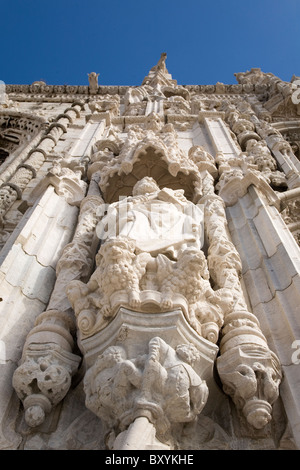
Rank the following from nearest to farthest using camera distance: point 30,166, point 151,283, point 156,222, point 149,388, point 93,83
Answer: point 149,388
point 151,283
point 156,222
point 30,166
point 93,83

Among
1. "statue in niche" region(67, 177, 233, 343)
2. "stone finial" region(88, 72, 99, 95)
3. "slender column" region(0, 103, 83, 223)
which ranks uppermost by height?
"stone finial" region(88, 72, 99, 95)

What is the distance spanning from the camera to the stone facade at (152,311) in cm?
253

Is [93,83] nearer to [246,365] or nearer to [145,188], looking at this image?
[145,188]

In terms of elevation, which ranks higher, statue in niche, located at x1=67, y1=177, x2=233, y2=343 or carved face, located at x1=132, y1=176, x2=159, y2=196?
carved face, located at x1=132, y1=176, x2=159, y2=196

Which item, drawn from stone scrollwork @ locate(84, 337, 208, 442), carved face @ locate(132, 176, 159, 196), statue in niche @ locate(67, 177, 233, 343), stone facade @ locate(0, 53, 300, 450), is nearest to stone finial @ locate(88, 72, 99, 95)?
stone facade @ locate(0, 53, 300, 450)

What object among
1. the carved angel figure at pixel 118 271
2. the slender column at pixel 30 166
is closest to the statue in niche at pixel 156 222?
the carved angel figure at pixel 118 271

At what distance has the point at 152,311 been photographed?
9.39ft

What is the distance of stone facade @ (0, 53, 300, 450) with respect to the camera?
2525 millimetres

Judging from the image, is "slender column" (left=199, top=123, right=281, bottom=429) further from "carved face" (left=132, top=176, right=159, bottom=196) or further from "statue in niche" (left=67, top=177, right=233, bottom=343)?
"carved face" (left=132, top=176, right=159, bottom=196)

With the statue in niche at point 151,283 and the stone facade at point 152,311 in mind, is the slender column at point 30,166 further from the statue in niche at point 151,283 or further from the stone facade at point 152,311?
the statue in niche at point 151,283

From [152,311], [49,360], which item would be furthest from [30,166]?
[152,311]

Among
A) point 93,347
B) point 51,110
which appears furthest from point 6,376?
point 51,110

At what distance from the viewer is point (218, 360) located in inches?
114
